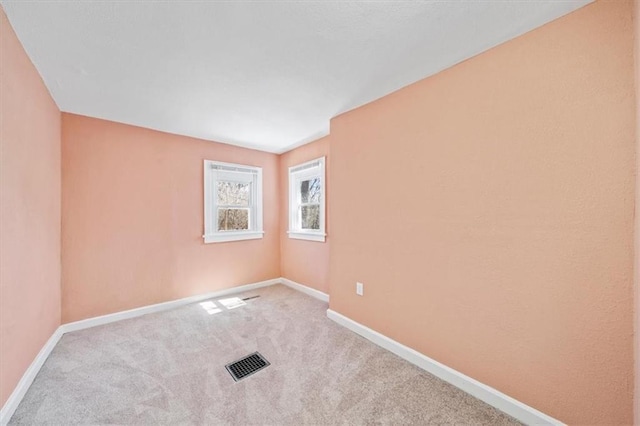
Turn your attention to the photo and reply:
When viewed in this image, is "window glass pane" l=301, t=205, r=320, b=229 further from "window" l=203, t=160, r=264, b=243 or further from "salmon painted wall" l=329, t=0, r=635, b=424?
"salmon painted wall" l=329, t=0, r=635, b=424

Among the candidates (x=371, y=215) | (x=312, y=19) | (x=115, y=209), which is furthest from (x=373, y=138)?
(x=115, y=209)

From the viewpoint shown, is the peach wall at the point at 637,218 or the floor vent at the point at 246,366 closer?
the peach wall at the point at 637,218

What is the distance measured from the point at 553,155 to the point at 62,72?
135 inches

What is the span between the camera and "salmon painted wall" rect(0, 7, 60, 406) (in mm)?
1416

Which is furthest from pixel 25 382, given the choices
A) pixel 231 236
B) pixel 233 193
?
pixel 233 193

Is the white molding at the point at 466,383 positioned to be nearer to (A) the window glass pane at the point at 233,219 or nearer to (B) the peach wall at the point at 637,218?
(B) the peach wall at the point at 637,218

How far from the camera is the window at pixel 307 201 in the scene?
352 centimetres

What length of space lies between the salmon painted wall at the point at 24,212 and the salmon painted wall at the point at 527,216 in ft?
8.51

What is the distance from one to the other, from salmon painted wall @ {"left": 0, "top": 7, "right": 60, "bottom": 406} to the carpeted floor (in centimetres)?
30

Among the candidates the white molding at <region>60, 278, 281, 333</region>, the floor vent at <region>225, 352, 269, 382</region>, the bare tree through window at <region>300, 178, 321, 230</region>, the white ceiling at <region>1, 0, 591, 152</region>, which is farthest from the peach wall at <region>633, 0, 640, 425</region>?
the white molding at <region>60, 278, 281, 333</region>

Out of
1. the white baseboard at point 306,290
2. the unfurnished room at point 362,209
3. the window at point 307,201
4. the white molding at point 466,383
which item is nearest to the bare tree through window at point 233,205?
the window at point 307,201

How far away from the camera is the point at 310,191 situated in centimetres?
380

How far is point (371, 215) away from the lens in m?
2.39

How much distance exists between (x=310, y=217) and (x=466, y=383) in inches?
105
